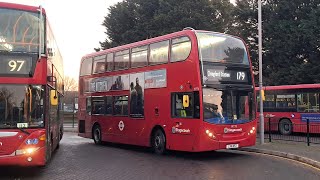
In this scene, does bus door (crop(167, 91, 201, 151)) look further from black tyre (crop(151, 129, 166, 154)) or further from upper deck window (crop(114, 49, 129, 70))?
upper deck window (crop(114, 49, 129, 70))

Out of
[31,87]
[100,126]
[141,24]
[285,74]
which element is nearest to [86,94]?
[100,126]

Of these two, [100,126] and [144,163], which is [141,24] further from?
[144,163]

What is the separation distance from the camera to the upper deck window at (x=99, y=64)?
19856 mm

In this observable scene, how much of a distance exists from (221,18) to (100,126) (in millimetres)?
26896

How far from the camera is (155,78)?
15812 mm

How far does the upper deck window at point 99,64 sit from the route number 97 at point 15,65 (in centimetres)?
957

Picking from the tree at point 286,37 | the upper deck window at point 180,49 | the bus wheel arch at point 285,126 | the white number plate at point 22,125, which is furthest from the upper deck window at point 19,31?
the tree at point 286,37

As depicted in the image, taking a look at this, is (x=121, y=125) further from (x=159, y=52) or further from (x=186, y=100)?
(x=186, y=100)

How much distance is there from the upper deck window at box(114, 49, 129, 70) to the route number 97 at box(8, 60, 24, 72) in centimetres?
778

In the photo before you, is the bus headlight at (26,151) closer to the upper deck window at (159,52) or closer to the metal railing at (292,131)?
the upper deck window at (159,52)

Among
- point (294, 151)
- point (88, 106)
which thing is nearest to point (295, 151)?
point (294, 151)

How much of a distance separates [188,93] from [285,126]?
11700 mm

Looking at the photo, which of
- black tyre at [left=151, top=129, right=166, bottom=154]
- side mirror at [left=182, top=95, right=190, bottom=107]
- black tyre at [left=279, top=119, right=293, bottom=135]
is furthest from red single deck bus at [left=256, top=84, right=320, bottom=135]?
side mirror at [left=182, top=95, right=190, bottom=107]

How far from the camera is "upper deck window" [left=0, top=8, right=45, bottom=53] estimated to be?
1021cm
